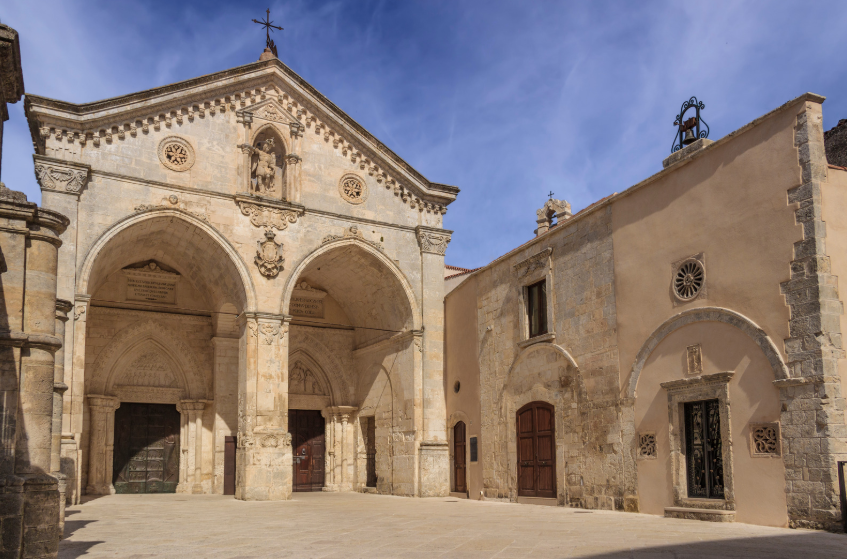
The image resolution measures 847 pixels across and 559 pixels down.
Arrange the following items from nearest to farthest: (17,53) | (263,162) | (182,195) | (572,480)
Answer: (17,53), (572,480), (182,195), (263,162)

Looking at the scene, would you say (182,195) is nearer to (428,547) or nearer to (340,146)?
(340,146)

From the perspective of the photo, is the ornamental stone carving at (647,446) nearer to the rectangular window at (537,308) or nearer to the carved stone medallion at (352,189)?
the rectangular window at (537,308)

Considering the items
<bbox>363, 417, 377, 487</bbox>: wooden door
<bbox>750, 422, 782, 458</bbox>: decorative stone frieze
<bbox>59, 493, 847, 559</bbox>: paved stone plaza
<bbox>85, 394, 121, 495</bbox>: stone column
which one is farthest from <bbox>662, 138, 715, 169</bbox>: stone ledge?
<bbox>85, 394, 121, 495</bbox>: stone column

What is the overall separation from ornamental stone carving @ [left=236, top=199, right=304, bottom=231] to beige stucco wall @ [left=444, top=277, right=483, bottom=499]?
4.78 metres

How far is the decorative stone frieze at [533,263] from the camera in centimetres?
1588

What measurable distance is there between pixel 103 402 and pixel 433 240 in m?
9.17

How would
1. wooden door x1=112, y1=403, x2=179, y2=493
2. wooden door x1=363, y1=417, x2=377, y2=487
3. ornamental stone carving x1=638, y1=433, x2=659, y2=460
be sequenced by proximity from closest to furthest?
1. ornamental stone carving x1=638, y1=433, x2=659, y2=460
2. wooden door x1=112, y1=403, x2=179, y2=493
3. wooden door x1=363, y1=417, x2=377, y2=487

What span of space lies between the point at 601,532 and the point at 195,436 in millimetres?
13084

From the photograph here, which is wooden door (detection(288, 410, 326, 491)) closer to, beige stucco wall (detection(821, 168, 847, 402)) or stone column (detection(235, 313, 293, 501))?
stone column (detection(235, 313, 293, 501))

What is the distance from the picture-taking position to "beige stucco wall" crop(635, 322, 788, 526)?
405 inches

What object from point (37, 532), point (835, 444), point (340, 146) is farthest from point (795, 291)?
point (340, 146)

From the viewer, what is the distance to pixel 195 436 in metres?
19.6

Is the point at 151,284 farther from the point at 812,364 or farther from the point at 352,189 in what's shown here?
the point at 812,364

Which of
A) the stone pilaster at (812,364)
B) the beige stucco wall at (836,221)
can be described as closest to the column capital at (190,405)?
the stone pilaster at (812,364)
